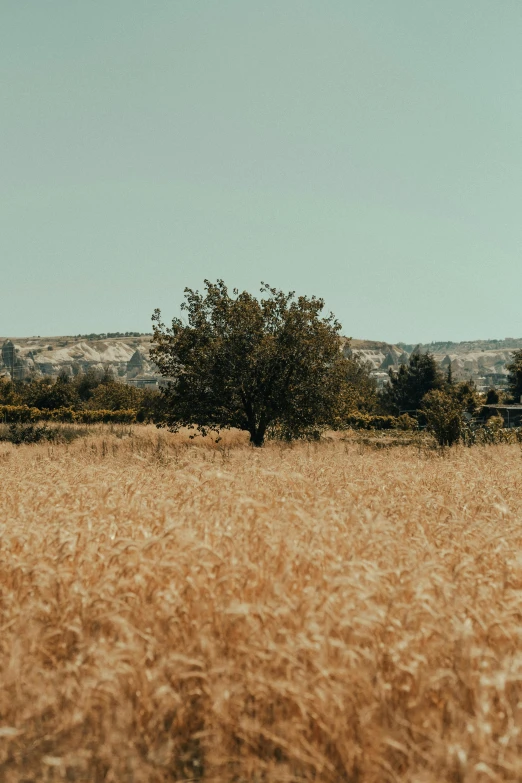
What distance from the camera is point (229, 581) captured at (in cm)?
430

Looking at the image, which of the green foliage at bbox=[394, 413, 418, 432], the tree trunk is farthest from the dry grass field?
the green foliage at bbox=[394, 413, 418, 432]

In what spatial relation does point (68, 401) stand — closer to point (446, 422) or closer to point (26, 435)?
point (26, 435)

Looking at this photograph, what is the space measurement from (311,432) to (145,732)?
2333 cm

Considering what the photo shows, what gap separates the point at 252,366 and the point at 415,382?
55.6 m

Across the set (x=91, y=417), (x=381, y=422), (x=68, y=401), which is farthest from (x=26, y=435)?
(x=68, y=401)

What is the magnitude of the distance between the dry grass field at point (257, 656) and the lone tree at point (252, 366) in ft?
61.2

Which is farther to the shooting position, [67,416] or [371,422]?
[371,422]

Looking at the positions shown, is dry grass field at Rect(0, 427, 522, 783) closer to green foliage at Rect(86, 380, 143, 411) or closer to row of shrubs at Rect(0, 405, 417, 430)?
row of shrubs at Rect(0, 405, 417, 430)

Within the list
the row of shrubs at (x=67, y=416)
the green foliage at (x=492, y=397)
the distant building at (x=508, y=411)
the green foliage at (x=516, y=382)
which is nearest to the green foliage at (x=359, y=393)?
the distant building at (x=508, y=411)

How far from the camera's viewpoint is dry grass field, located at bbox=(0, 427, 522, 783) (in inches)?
115

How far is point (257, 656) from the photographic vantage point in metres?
3.50

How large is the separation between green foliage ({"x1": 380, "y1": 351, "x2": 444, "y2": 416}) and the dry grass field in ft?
236

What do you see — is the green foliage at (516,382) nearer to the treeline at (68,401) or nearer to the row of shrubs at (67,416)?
the treeline at (68,401)

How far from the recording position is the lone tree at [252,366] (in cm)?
2434
